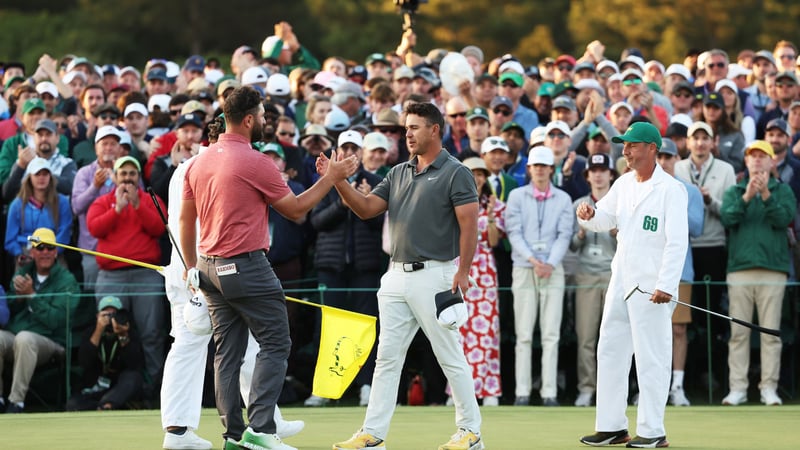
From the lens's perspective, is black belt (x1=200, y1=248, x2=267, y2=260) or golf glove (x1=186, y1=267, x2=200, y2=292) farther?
golf glove (x1=186, y1=267, x2=200, y2=292)

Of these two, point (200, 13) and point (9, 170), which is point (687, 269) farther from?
point (200, 13)

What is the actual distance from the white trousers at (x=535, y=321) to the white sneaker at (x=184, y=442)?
15.6 feet

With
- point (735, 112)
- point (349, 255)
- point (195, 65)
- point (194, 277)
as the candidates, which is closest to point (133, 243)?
point (349, 255)

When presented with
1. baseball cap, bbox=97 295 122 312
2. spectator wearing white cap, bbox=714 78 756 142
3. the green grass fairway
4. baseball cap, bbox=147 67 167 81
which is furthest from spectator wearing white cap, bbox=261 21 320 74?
the green grass fairway

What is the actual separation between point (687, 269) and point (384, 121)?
11.8 ft

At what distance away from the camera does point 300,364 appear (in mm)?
15305

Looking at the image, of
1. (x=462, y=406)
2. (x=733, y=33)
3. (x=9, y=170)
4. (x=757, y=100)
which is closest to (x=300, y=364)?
(x=9, y=170)

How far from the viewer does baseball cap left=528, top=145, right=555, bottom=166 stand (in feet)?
49.1

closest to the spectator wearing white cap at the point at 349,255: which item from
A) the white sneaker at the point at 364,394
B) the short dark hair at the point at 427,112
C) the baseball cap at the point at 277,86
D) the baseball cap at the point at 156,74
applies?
the white sneaker at the point at 364,394

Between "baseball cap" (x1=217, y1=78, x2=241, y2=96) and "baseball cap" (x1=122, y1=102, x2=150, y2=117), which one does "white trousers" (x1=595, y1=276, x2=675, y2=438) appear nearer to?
"baseball cap" (x1=217, y1=78, x2=241, y2=96)

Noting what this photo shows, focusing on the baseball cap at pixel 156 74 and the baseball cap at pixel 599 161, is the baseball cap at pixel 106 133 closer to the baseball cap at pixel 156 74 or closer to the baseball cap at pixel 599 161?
the baseball cap at pixel 156 74

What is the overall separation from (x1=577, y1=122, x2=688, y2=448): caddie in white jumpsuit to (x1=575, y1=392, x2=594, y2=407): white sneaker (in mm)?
3611

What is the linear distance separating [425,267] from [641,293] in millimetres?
1672

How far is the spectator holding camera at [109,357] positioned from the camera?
14539mm
